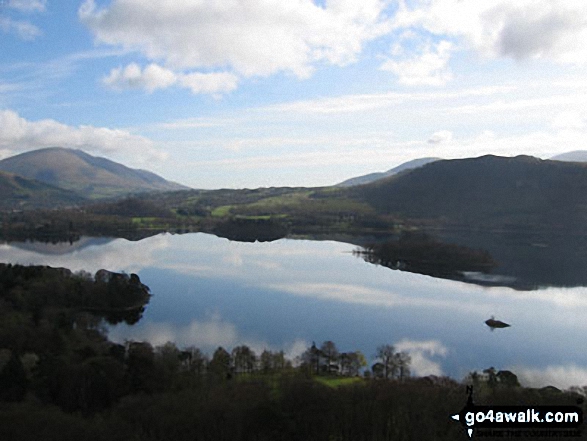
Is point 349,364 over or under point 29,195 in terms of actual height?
under

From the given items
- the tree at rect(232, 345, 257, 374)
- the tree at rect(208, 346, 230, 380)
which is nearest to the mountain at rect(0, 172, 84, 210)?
the tree at rect(208, 346, 230, 380)

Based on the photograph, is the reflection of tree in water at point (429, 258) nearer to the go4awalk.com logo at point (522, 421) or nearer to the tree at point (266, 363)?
the tree at point (266, 363)

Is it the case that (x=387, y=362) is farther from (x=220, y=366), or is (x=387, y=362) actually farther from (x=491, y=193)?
(x=491, y=193)

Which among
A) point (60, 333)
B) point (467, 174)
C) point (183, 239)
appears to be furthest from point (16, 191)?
point (60, 333)

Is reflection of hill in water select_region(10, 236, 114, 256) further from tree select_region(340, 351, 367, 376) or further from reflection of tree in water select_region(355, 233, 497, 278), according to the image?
tree select_region(340, 351, 367, 376)

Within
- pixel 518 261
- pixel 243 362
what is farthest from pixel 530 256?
pixel 243 362

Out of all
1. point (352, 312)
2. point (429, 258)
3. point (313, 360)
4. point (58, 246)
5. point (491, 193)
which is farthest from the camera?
point (491, 193)

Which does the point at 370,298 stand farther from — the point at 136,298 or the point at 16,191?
the point at 16,191
